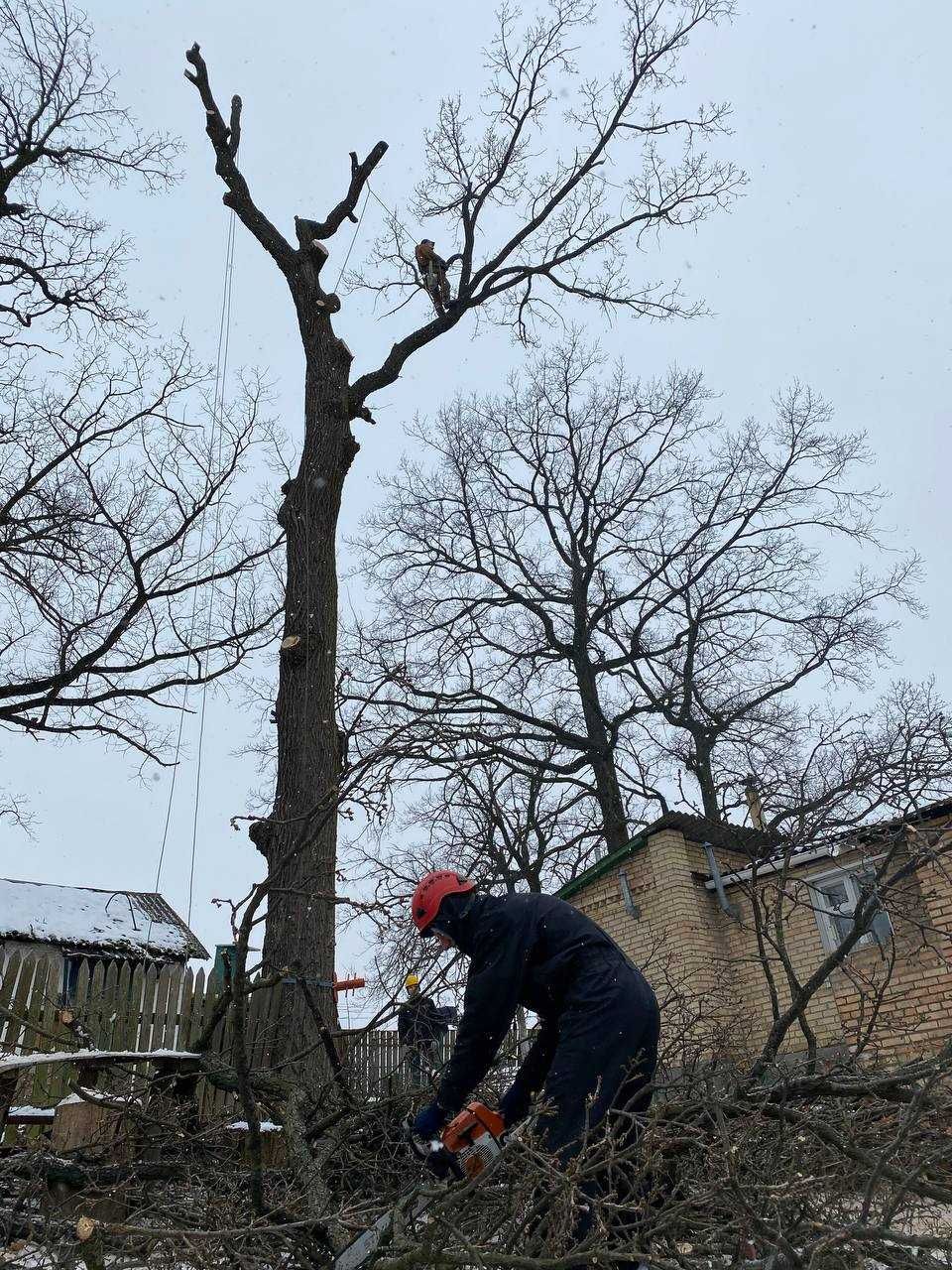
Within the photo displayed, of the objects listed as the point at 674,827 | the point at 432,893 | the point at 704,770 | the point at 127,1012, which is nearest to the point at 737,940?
the point at 674,827

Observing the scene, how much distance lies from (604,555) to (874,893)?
17.6m

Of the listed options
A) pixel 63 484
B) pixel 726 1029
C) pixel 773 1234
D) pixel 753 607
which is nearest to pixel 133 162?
pixel 63 484

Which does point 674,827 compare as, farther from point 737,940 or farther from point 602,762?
point 602,762

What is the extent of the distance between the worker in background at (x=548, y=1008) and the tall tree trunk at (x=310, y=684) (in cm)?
152

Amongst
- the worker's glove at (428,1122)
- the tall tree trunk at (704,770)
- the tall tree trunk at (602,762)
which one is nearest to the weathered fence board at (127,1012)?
the worker's glove at (428,1122)

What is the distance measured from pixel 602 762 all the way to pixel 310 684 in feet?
41.6

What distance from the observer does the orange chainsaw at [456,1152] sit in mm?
3008

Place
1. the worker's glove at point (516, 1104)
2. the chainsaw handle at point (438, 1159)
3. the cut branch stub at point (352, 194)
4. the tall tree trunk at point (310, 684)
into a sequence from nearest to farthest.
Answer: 1. the chainsaw handle at point (438, 1159)
2. the worker's glove at point (516, 1104)
3. the tall tree trunk at point (310, 684)
4. the cut branch stub at point (352, 194)

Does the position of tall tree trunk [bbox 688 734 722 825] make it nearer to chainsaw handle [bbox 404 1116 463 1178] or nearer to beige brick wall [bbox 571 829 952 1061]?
beige brick wall [bbox 571 829 952 1061]

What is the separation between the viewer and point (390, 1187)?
4246 millimetres

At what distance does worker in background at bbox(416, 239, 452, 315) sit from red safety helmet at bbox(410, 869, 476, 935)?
709cm

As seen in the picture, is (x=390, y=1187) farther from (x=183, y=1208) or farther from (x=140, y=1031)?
(x=140, y=1031)

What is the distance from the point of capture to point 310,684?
22.6ft

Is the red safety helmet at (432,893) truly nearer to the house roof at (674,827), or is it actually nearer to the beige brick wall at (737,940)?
the beige brick wall at (737,940)
